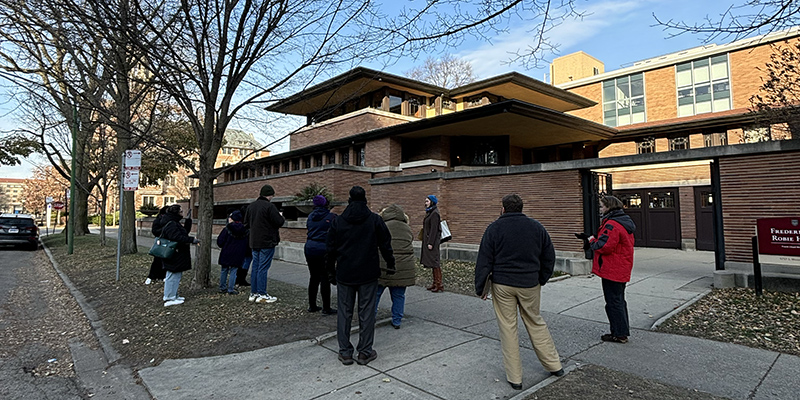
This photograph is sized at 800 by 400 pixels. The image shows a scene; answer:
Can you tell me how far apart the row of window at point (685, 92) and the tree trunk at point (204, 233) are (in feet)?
90.1

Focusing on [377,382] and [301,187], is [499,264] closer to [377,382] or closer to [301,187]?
[377,382]

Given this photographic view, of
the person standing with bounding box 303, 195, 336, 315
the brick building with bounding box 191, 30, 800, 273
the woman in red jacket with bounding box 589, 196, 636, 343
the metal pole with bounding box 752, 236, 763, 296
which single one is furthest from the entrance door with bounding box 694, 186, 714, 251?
the person standing with bounding box 303, 195, 336, 315

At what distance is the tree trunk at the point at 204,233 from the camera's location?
24.9 feet

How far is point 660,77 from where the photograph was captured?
84.7 ft

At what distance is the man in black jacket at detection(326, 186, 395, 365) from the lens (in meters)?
4.28

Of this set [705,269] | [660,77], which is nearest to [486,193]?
[705,269]

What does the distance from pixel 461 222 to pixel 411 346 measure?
25.6ft

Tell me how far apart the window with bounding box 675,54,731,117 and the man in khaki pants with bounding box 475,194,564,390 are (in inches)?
1066

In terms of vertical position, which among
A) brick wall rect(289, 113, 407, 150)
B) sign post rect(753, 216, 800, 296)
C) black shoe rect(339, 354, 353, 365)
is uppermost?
brick wall rect(289, 113, 407, 150)

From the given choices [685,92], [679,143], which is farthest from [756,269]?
[685,92]

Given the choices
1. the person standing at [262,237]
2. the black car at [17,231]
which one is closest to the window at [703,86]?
the person standing at [262,237]

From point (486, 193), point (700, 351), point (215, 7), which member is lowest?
point (700, 351)

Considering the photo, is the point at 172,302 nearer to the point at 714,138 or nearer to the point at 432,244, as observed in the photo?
the point at 432,244

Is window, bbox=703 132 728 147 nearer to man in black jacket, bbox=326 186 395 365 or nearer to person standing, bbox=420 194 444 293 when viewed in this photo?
person standing, bbox=420 194 444 293
